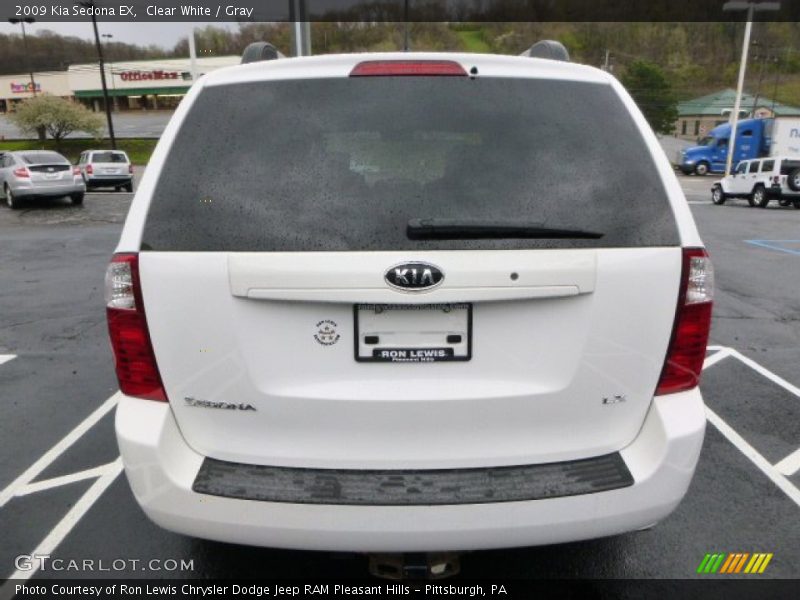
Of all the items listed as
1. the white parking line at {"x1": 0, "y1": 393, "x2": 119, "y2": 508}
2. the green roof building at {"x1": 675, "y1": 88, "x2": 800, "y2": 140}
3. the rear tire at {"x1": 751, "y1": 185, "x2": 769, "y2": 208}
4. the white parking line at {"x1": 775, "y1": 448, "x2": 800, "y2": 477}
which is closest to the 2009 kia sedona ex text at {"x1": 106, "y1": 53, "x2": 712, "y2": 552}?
the white parking line at {"x1": 0, "y1": 393, "x2": 119, "y2": 508}

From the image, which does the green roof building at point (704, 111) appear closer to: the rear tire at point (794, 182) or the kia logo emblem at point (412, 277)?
the rear tire at point (794, 182)

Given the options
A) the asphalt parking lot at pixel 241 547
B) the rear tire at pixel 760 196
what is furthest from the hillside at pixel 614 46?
the asphalt parking lot at pixel 241 547

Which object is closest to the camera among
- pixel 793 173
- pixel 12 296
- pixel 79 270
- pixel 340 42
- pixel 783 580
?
pixel 783 580

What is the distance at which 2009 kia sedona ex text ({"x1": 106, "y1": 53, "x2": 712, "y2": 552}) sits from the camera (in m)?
1.98

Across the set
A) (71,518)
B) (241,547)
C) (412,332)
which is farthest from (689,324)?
(71,518)

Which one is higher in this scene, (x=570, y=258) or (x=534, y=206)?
(x=534, y=206)

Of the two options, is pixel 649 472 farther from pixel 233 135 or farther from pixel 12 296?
pixel 12 296

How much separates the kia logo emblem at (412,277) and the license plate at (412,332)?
0.24 ft

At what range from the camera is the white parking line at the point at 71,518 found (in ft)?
9.39

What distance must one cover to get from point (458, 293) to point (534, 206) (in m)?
0.38

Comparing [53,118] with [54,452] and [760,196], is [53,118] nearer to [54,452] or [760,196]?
[760,196]

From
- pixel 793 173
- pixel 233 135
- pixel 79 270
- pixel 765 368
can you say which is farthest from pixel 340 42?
pixel 233 135

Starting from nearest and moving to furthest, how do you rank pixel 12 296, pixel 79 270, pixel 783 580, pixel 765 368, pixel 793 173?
pixel 783 580, pixel 765 368, pixel 12 296, pixel 79 270, pixel 793 173

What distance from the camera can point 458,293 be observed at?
1949mm
